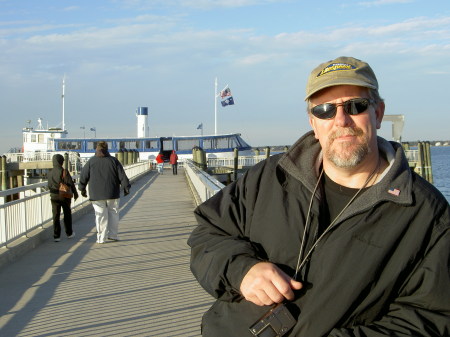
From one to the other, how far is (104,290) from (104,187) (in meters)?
3.93

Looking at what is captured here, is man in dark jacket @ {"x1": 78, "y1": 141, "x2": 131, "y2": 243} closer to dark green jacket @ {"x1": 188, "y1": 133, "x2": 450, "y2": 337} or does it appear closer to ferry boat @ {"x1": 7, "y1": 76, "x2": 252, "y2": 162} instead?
dark green jacket @ {"x1": 188, "y1": 133, "x2": 450, "y2": 337}

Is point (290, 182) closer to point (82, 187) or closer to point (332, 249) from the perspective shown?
point (332, 249)

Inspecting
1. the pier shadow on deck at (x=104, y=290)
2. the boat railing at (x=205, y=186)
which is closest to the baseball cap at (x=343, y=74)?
the pier shadow on deck at (x=104, y=290)

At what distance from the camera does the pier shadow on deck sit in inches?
224

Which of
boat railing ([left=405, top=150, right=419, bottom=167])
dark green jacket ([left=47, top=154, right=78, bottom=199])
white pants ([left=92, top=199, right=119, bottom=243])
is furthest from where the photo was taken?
boat railing ([left=405, top=150, right=419, bottom=167])

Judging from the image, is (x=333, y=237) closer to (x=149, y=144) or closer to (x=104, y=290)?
(x=104, y=290)

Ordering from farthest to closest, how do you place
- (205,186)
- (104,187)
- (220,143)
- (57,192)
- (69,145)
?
(69,145) < (220,143) < (57,192) < (104,187) < (205,186)

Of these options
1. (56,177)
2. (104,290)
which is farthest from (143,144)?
(104,290)

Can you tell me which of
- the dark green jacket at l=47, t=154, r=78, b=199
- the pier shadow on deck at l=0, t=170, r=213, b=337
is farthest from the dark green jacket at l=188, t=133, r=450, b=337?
the dark green jacket at l=47, t=154, r=78, b=199

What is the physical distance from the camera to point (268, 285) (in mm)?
2318

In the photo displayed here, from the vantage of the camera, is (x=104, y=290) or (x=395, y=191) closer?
(x=395, y=191)

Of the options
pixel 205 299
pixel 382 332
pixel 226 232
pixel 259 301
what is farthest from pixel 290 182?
pixel 205 299

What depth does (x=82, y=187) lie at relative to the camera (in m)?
11.2

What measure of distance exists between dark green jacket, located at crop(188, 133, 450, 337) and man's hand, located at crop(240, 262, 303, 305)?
0.06 metres
